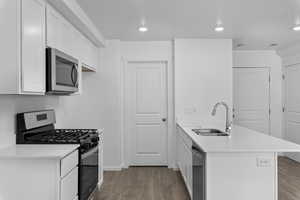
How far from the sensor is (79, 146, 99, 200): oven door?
269 cm

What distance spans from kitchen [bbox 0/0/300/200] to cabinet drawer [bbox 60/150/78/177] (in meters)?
0.12

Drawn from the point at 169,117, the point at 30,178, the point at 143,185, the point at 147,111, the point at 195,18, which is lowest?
the point at 143,185

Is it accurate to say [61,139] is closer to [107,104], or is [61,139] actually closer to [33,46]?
[33,46]

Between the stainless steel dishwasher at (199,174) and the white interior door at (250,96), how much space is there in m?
3.43

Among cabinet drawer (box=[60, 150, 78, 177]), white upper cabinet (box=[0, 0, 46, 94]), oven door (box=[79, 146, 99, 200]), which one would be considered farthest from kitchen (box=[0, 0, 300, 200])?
oven door (box=[79, 146, 99, 200])

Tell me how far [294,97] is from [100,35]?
164 inches

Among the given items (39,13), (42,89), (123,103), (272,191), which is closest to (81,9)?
(39,13)

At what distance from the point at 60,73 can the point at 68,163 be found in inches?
38.3

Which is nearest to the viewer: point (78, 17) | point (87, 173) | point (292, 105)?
point (87, 173)

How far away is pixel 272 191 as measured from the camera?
2.52 m

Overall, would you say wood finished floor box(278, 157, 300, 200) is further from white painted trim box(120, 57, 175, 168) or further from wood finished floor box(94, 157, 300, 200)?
white painted trim box(120, 57, 175, 168)

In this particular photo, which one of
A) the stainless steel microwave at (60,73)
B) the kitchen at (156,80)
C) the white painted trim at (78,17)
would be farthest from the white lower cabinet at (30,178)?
the white painted trim at (78,17)

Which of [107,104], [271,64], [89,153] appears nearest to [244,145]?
[89,153]

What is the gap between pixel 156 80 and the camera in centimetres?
521
